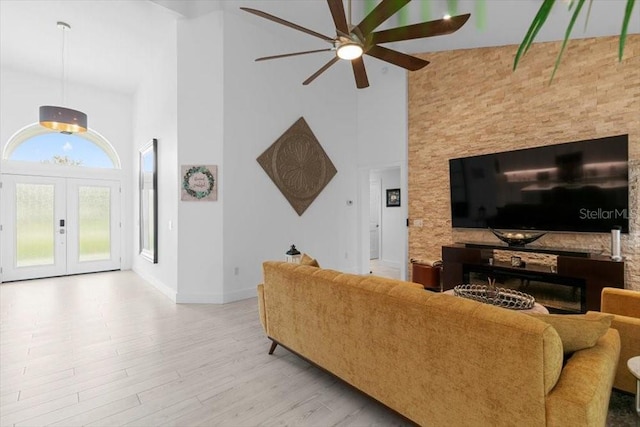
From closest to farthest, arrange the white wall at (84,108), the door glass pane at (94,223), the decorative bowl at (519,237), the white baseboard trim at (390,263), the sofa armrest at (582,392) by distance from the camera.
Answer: the sofa armrest at (582,392), the decorative bowl at (519,237), the white wall at (84,108), the door glass pane at (94,223), the white baseboard trim at (390,263)

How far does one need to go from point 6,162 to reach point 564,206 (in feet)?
29.3

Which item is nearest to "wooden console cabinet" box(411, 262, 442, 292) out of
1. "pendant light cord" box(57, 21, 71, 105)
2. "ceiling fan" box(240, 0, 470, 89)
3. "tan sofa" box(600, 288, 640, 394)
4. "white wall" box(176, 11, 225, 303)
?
"tan sofa" box(600, 288, 640, 394)

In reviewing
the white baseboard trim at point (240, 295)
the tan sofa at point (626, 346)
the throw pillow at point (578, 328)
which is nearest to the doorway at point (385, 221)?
the white baseboard trim at point (240, 295)

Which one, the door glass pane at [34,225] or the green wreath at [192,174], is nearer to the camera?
the green wreath at [192,174]

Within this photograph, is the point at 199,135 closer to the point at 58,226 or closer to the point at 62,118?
the point at 62,118

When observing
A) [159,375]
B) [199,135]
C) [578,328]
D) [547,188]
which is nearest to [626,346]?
[578,328]

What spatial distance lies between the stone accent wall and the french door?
20.8 feet

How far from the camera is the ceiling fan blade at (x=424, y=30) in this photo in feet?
8.02

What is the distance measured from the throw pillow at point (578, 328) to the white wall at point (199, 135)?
3.94 metres

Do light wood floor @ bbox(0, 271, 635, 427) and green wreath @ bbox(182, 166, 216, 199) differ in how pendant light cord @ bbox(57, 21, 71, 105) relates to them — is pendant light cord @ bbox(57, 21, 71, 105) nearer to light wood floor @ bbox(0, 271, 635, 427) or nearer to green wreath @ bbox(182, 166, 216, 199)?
green wreath @ bbox(182, 166, 216, 199)

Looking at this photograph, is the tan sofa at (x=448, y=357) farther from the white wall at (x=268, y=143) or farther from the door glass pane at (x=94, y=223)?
the door glass pane at (x=94, y=223)

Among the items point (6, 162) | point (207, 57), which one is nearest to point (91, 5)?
point (207, 57)

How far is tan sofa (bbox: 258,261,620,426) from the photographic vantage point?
55.4 inches

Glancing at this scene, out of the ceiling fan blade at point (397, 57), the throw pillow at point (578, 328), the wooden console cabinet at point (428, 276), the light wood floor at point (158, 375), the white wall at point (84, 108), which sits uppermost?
the white wall at point (84, 108)
